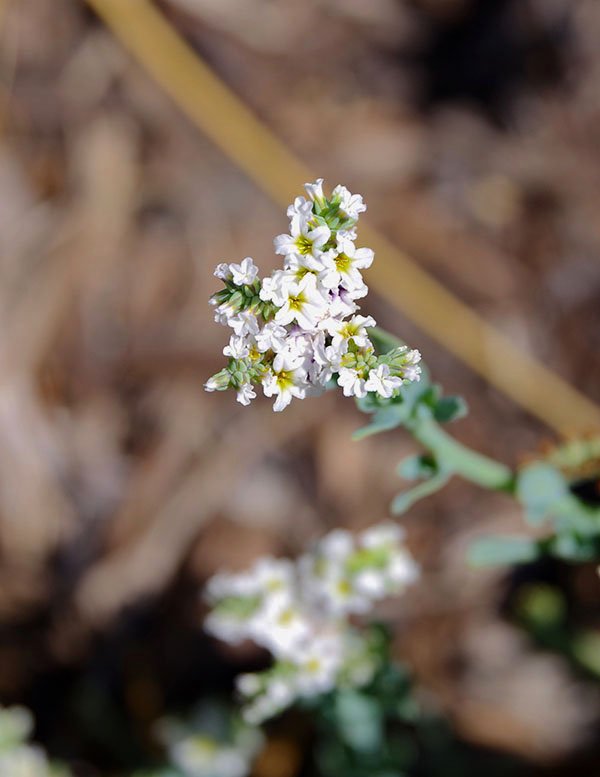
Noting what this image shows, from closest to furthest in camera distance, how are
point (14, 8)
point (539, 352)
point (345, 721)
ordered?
point (345, 721) < point (539, 352) < point (14, 8)

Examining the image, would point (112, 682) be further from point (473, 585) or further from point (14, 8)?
point (14, 8)

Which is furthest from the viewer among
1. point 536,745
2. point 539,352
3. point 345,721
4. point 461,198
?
point 461,198

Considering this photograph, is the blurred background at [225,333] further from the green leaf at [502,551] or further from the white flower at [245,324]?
the white flower at [245,324]

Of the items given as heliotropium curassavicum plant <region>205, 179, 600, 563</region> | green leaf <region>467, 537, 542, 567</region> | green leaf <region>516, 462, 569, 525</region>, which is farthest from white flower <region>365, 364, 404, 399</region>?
green leaf <region>467, 537, 542, 567</region>

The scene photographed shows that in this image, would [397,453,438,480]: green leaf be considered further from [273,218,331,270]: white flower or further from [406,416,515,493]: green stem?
[273,218,331,270]: white flower

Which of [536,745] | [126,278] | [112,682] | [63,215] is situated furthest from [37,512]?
[536,745]

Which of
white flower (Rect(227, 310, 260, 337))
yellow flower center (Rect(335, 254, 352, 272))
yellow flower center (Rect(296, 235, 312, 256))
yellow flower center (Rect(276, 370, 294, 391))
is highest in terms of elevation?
yellow flower center (Rect(296, 235, 312, 256))

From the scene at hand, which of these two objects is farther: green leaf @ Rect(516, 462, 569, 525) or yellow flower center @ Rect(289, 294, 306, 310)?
green leaf @ Rect(516, 462, 569, 525)
